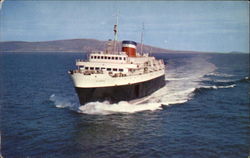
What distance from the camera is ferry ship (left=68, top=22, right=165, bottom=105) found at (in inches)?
1105

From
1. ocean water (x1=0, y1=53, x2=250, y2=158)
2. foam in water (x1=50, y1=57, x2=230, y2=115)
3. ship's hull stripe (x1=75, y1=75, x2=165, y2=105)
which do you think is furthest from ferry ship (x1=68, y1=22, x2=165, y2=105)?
ocean water (x1=0, y1=53, x2=250, y2=158)

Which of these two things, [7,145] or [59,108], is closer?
[7,145]

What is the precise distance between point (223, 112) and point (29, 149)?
21033 millimetres

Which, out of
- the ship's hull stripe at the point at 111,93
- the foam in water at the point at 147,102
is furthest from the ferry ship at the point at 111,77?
the foam in water at the point at 147,102

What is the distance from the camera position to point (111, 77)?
2828 centimetres

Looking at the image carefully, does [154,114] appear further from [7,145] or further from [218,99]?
[7,145]

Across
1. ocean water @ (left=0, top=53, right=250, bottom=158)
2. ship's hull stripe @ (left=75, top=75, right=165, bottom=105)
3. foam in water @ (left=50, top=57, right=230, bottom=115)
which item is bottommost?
ocean water @ (left=0, top=53, right=250, bottom=158)

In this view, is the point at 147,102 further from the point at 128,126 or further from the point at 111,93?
the point at 128,126

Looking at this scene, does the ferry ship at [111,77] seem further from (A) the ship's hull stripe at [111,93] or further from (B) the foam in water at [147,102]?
(B) the foam in water at [147,102]

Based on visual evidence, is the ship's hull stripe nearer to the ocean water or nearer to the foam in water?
the foam in water

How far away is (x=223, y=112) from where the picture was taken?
95.5 feet

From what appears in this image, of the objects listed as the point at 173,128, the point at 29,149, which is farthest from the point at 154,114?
the point at 29,149

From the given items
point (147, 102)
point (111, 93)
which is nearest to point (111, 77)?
point (111, 93)

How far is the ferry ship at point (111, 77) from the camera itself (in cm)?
2808
